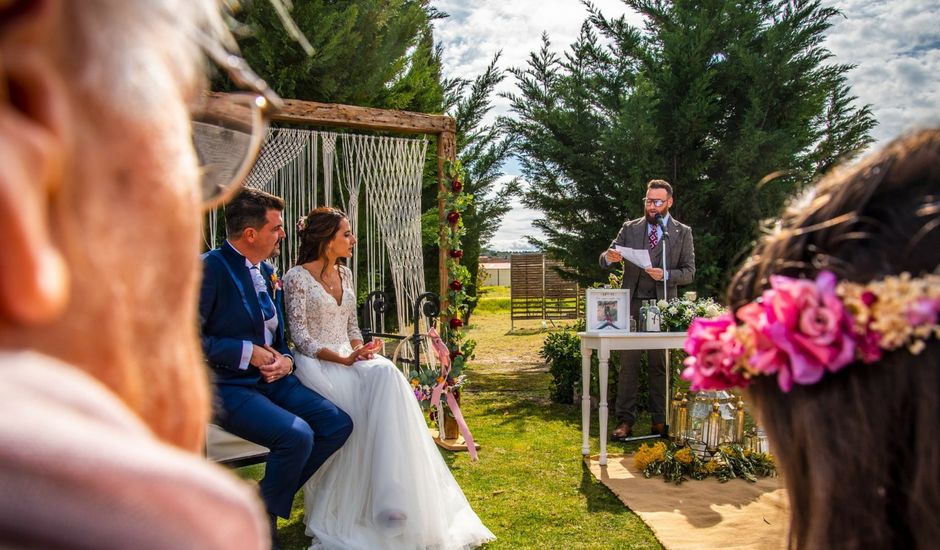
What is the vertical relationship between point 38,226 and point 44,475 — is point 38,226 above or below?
above

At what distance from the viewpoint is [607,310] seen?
578cm

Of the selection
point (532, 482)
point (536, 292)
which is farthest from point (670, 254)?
point (536, 292)

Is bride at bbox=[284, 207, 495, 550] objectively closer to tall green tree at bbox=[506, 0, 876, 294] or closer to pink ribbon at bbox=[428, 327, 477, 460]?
pink ribbon at bbox=[428, 327, 477, 460]

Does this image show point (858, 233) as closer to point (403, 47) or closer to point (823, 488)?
point (823, 488)

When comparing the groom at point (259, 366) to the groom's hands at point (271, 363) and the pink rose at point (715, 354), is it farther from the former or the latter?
the pink rose at point (715, 354)

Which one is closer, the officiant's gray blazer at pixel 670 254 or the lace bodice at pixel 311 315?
the lace bodice at pixel 311 315

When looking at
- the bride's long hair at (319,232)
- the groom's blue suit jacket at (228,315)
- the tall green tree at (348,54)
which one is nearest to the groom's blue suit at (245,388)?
the groom's blue suit jacket at (228,315)

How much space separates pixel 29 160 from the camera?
1.02 ft

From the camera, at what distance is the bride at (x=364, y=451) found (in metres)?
3.92

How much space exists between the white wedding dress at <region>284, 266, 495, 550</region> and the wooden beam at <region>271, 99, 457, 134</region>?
187 cm

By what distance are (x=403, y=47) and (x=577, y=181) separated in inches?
120

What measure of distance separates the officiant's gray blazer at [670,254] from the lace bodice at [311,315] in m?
2.78

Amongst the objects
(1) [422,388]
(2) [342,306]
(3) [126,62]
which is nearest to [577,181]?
(1) [422,388]

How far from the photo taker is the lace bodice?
445 cm
